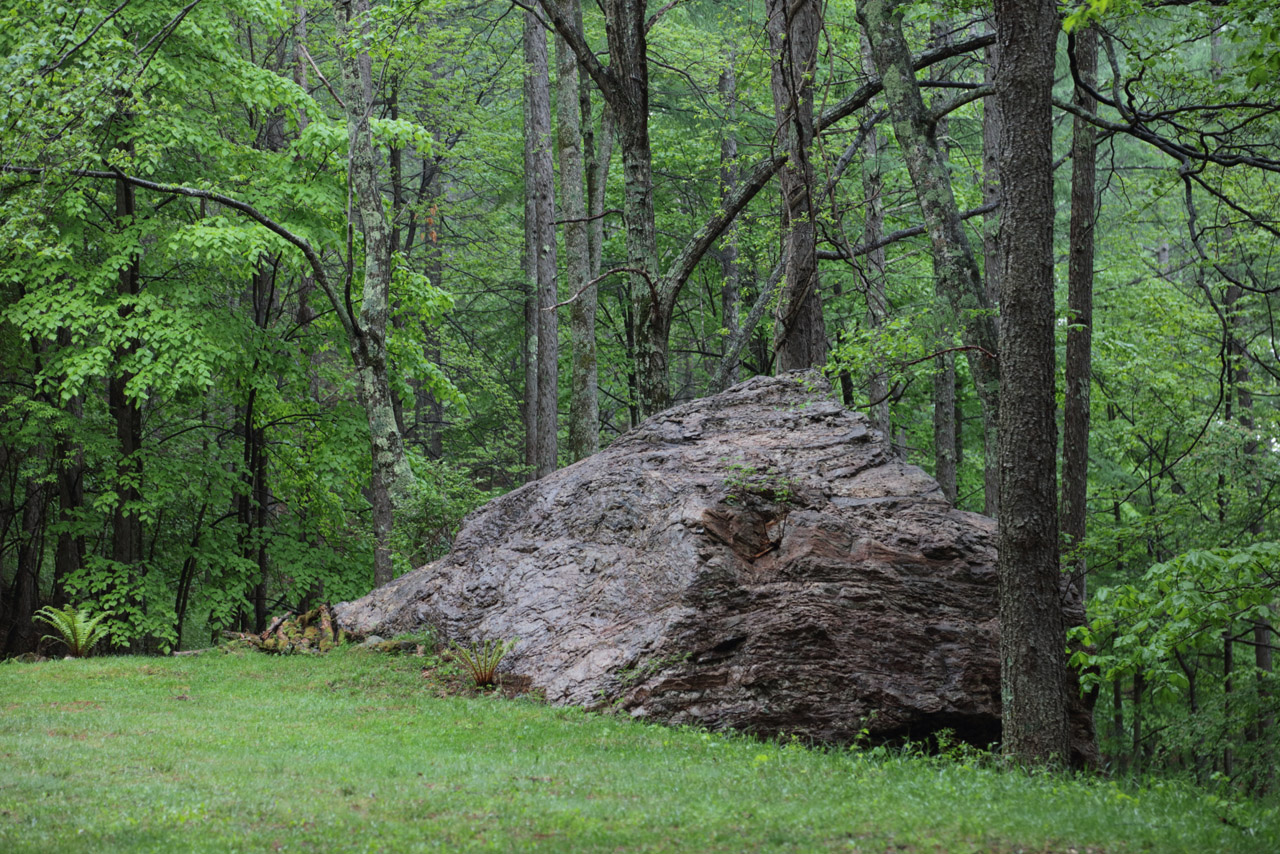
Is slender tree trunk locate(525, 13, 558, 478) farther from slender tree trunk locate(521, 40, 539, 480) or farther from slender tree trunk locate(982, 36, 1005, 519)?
slender tree trunk locate(982, 36, 1005, 519)

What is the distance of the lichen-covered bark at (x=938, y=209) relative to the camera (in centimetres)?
843

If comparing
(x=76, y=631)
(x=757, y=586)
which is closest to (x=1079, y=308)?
(x=757, y=586)

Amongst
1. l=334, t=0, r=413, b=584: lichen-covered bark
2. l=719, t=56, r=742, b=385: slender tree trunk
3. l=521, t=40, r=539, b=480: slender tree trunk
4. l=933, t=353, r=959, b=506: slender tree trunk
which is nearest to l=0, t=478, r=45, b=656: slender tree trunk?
l=334, t=0, r=413, b=584: lichen-covered bark

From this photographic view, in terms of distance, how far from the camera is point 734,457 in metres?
10.2

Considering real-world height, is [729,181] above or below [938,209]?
above

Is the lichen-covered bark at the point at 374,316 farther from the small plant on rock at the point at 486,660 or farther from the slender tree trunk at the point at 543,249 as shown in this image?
the small plant on rock at the point at 486,660

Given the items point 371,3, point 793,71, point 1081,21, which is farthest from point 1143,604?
point 371,3

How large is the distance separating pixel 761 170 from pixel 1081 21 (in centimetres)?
650

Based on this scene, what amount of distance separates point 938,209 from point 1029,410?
2599mm

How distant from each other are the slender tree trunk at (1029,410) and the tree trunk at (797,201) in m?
3.99

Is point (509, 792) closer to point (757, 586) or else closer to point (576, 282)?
point (757, 586)

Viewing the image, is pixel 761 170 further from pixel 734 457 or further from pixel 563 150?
pixel 563 150

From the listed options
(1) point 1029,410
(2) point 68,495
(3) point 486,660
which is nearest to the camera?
(1) point 1029,410

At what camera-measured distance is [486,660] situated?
9500 mm
